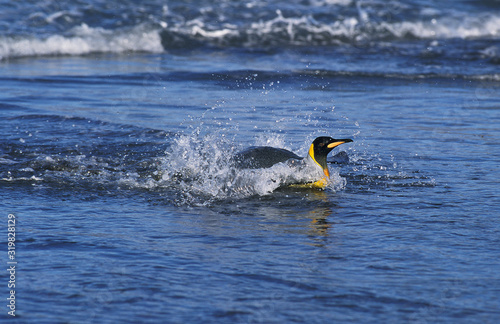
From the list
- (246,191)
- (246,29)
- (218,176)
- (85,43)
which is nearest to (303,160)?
(246,191)

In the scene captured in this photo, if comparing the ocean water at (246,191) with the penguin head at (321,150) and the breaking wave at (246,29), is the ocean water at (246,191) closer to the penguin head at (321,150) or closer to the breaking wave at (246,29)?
the penguin head at (321,150)

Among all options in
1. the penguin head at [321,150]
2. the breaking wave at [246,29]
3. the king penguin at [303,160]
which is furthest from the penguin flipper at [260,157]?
the breaking wave at [246,29]

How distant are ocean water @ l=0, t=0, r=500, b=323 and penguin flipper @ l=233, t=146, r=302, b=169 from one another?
0.10 m

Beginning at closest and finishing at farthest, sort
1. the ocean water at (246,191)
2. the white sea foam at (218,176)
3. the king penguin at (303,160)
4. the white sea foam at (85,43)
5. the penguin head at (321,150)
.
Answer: the ocean water at (246,191) → the white sea foam at (218,176) → the king penguin at (303,160) → the penguin head at (321,150) → the white sea foam at (85,43)

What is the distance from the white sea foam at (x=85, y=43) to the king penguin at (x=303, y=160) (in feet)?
32.2

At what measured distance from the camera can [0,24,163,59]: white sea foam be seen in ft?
49.6

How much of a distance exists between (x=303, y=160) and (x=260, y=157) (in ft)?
1.31

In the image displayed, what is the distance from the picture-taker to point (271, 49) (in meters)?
16.0

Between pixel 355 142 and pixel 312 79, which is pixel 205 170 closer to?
pixel 355 142

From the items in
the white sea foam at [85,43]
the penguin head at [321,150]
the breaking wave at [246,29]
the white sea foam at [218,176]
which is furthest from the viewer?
the breaking wave at [246,29]

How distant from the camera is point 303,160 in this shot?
645 cm

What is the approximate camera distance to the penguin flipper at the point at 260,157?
6.32 metres

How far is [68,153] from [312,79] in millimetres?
5624

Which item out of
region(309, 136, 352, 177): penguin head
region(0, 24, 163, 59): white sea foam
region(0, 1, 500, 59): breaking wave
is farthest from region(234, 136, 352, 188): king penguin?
region(0, 24, 163, 59): white sea foam
